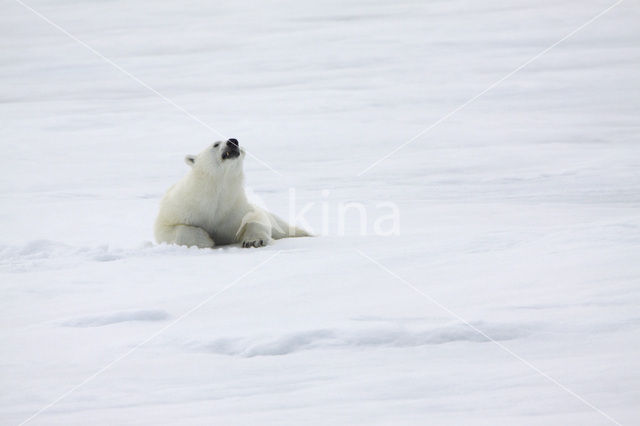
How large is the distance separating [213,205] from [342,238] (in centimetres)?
85

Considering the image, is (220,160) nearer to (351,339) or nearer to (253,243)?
(253,243)

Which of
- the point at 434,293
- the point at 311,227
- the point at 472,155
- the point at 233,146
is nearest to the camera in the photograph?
the point at 434,293

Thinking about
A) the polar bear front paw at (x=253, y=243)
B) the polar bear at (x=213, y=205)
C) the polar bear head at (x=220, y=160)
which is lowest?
the polar bear front paw at (x=253, y=243)

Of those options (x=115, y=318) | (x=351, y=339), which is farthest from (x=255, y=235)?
(x=351, y=339)

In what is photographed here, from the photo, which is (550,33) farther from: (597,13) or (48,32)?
(48,32)

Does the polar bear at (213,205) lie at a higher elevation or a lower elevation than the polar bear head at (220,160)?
lower

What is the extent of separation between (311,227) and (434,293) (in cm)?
320

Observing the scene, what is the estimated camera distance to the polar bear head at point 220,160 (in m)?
5.59

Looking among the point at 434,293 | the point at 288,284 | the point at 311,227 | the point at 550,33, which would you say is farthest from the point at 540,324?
the point at 550,33

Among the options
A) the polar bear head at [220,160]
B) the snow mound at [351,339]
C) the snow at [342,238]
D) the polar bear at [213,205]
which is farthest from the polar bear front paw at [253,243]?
the snow mound at [351,339]

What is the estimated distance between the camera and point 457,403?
2.55 meters

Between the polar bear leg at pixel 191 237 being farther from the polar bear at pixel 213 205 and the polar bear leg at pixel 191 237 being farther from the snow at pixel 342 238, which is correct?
the snow at pixel 342 238

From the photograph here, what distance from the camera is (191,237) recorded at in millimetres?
5457

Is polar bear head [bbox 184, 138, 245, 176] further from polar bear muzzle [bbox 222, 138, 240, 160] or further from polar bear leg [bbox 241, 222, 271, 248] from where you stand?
polar bear leg [bbox 241, 222, 271, 248]
